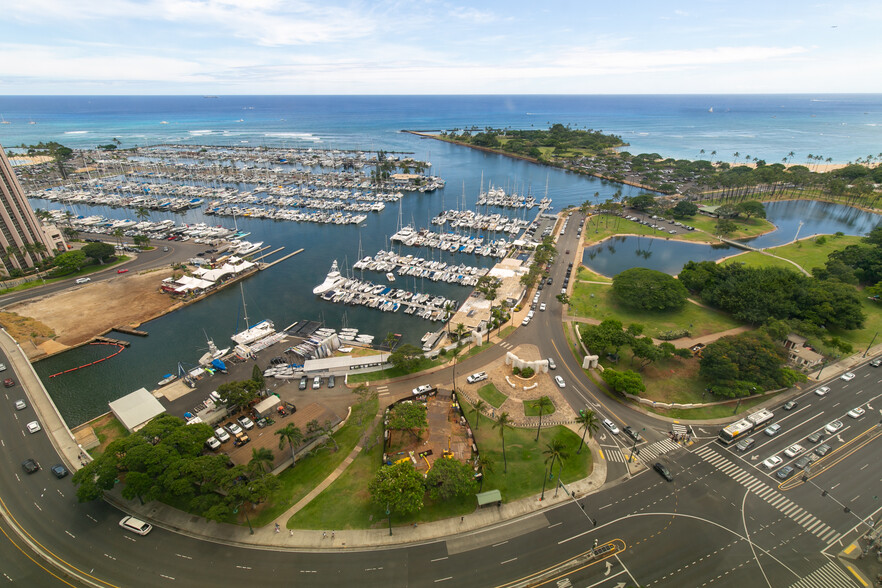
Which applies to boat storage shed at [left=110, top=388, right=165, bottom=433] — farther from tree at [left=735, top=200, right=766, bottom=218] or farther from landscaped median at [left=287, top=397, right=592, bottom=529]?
tree at [left=735, top=200, right=766, bottom=218]

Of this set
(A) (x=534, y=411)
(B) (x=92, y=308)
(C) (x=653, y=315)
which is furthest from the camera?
(B) (x=92, y=308)

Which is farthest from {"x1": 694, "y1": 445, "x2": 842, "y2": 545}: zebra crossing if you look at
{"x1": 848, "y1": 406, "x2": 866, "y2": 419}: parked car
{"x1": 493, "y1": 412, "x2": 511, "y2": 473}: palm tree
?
{"x1": 493, "y1": 412, "x2": 511, "y2": 473}: palm tree

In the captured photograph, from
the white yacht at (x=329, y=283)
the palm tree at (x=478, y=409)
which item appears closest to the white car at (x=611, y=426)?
the palm tree at (x=478, y=409)

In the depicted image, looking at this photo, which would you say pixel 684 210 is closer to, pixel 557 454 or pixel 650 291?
pixel 650 291

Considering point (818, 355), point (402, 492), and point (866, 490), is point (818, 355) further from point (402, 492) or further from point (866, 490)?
point (402, 492)

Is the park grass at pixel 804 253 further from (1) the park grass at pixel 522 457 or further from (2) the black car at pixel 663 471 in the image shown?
(1) the park grass at pixel 522 457

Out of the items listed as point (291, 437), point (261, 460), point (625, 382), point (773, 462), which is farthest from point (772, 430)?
point (261, 460)

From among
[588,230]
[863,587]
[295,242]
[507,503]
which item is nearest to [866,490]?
[863,587]
